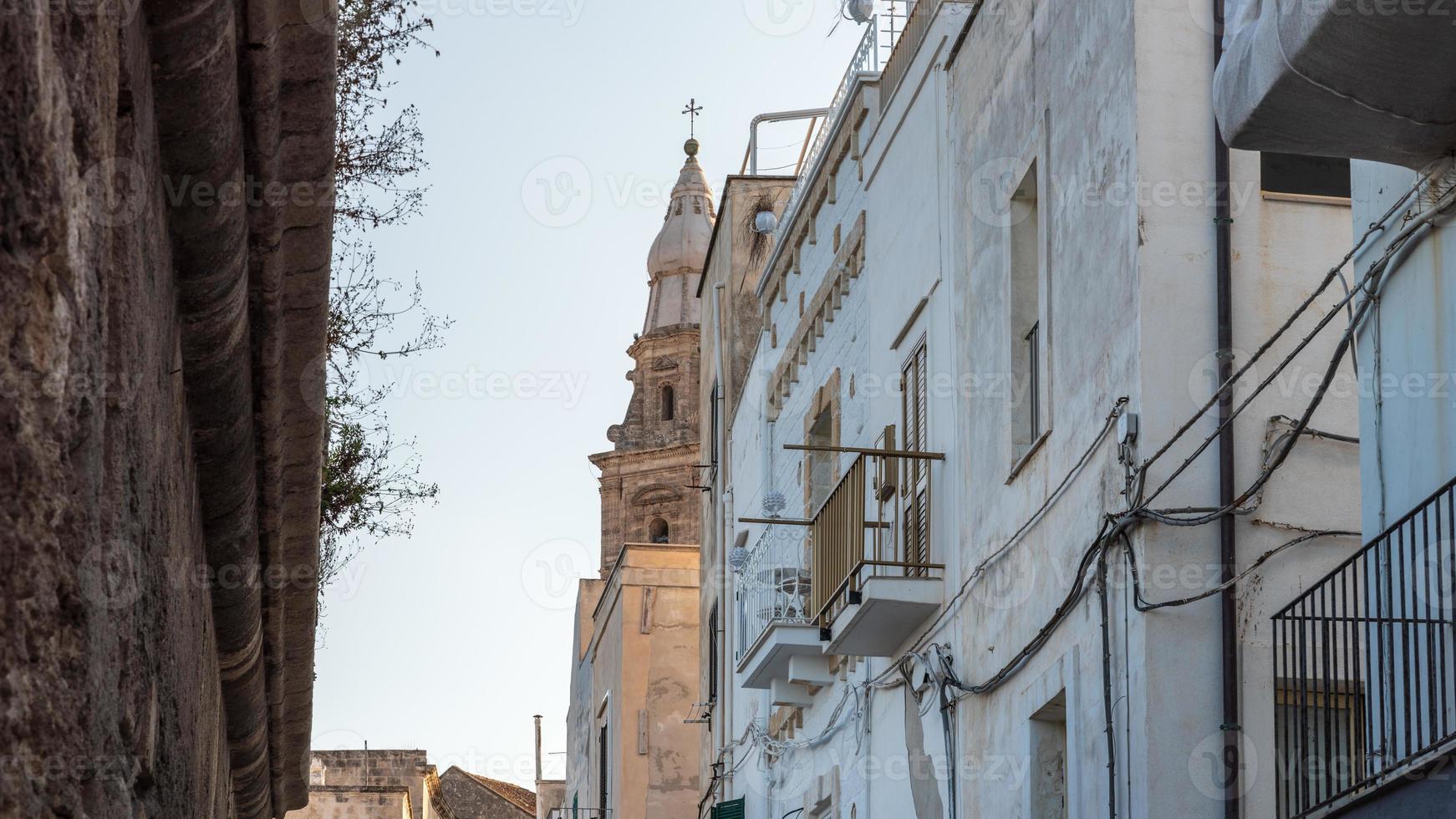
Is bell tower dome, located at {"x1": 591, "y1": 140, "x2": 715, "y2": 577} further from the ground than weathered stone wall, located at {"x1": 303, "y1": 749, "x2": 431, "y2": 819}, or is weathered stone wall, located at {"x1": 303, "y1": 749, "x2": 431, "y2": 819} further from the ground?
bell tower dome, located at {"x1": 591, "y1": 140, "x2": 715, "y2": 577}

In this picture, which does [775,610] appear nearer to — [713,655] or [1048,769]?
[1048,769]

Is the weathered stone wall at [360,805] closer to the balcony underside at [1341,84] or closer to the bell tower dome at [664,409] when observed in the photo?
the bell tower dome at [664,409]

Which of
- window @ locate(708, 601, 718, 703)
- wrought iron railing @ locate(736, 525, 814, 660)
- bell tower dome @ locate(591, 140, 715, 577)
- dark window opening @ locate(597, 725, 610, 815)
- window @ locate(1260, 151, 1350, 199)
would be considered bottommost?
dark window opening @ locate(597, 725, 610, 815)

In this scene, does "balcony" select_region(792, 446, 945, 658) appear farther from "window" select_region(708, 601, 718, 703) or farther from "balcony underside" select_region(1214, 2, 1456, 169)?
"window" select_region(708, 601, 718, 703)

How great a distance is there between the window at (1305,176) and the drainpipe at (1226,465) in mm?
585

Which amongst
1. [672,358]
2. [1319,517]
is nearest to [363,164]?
[1319,517]

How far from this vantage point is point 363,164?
10.5 m

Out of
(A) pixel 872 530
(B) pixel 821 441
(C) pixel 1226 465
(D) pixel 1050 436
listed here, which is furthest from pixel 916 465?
(C) pixel 1226 465

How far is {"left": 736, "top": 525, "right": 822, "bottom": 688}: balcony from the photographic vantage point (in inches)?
611

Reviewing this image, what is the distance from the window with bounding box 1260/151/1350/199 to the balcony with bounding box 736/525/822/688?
567cm

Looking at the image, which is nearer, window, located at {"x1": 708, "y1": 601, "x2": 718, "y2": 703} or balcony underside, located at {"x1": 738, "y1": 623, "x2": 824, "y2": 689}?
balcony underside, located at {"x1": 738, "y1": 623, "x2": 824, "y2": 689}

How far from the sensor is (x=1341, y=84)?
23.9 feet

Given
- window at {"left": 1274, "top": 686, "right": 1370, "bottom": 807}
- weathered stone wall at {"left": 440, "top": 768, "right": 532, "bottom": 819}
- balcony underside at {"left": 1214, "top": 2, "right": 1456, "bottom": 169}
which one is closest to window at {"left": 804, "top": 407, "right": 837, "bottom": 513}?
window at {"left": 1274, "top": 686, "right": 1370, "bottom": 807}

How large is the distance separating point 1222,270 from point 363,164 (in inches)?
170
